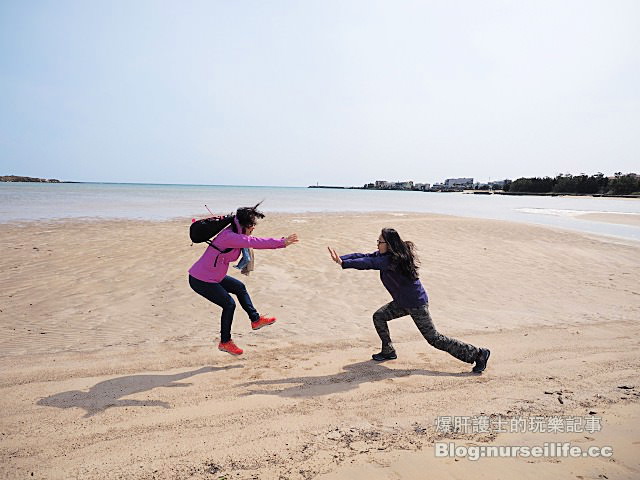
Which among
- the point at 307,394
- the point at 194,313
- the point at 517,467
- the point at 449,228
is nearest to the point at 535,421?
the point at 517,467

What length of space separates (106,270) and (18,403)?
6702 mm

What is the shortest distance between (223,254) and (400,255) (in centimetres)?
217

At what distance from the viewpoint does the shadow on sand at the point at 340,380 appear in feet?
14.6

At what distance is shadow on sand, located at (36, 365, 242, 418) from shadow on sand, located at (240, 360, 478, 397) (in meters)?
0.87

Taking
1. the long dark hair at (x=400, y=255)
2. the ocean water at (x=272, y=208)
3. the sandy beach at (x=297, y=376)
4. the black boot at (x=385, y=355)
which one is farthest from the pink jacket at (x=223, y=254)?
the ocean water at (x=272, y=208)

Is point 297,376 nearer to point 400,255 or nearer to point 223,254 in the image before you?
point 223,254

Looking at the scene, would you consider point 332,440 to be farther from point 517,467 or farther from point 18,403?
point 18,403

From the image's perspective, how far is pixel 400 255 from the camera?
4887 mm

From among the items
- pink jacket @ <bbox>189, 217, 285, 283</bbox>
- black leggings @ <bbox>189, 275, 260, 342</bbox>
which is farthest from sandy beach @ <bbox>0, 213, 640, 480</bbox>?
pink jacket @ <bbox>189, 217, 285, 283</bbox>

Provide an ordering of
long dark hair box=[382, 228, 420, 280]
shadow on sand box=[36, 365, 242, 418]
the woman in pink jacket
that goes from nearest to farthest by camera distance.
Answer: shadow on sand box=[36, 365, 242, 418] → long dark hair box=[382, 228, 420, 280] → the woman in pink jacket

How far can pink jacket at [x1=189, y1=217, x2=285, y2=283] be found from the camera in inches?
196

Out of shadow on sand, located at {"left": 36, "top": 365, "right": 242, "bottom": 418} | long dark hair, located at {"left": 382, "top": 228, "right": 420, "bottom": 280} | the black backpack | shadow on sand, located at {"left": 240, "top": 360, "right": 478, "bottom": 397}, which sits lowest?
shadow on sand, located at {"left": 240, "top": 360, "right": 478, "bottom": 397}

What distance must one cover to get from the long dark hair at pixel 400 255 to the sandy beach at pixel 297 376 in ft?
4.06

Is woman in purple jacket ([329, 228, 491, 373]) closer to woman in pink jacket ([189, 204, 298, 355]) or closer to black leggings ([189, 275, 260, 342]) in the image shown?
woman in pink jacket ([189, 204, 298, 355])
